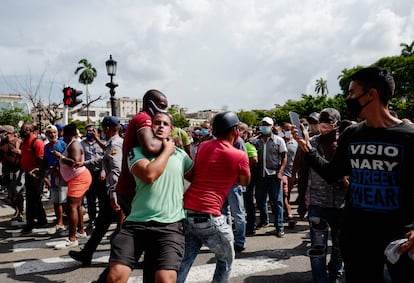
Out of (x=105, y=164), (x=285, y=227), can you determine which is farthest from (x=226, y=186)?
(x=285, y=227)

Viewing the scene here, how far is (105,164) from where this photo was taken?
5508 mm

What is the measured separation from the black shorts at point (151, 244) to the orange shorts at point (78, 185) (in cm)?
345

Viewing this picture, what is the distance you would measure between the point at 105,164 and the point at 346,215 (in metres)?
3.66

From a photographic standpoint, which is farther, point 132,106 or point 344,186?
point 132,106

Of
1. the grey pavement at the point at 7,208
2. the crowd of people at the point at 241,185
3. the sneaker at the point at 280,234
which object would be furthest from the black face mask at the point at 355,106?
the grey pavement at the point at 7,208

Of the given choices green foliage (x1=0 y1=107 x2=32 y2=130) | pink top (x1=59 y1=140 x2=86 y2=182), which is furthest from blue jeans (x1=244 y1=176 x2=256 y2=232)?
green foliage (x1=0 y1=107 x2=32 y2=130)

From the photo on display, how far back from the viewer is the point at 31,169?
756 cm

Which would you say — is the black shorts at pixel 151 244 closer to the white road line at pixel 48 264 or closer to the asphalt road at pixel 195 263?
the asphalt road at pixel 195 263

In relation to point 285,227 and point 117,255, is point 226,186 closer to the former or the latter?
point 117,255

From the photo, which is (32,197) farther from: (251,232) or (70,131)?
(251,232)

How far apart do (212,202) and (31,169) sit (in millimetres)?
5391

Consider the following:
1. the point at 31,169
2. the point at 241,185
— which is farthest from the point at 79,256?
the point at 31,169

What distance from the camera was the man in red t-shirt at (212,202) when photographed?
3.28 metres

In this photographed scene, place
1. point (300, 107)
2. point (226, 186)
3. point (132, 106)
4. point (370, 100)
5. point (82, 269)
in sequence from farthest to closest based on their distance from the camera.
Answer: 1. point (132, 106)
2. point (300, 107)
3. point (82, 269)
4. point (226, 186)
5. point (370, 100)
